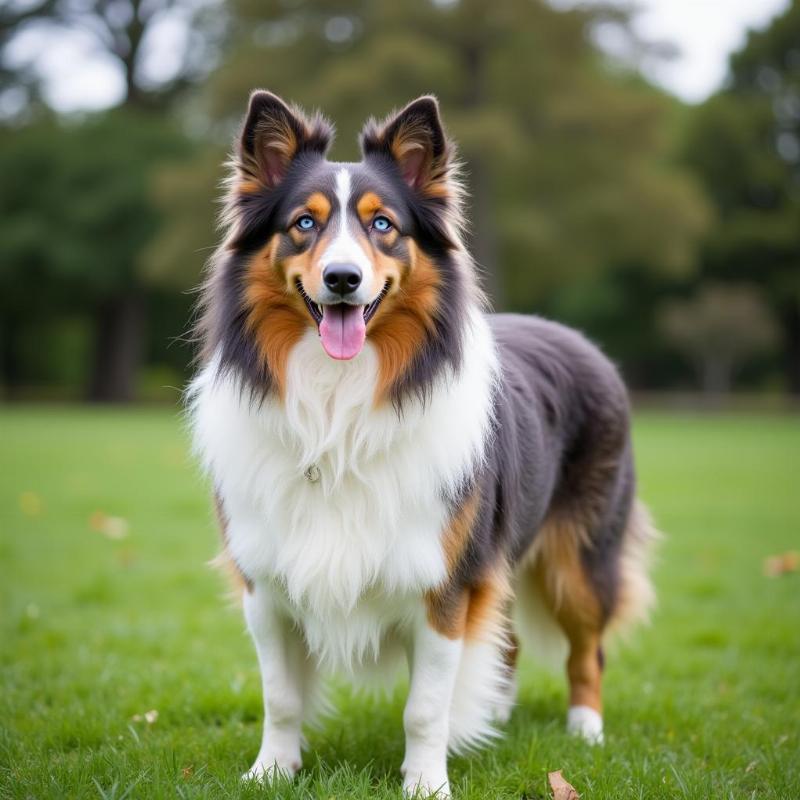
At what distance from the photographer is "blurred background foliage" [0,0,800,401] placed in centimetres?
2950

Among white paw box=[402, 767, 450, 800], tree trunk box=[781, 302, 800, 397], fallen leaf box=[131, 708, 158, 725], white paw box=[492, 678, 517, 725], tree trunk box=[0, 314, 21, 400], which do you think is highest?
white paw box=[402, 767, 450, 800]

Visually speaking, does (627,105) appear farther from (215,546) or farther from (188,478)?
(215,546)

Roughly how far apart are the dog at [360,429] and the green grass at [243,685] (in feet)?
1.07

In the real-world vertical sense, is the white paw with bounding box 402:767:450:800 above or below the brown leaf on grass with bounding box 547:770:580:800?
below

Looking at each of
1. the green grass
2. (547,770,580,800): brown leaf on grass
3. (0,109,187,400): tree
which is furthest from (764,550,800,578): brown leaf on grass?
(0,109,187,400): tree

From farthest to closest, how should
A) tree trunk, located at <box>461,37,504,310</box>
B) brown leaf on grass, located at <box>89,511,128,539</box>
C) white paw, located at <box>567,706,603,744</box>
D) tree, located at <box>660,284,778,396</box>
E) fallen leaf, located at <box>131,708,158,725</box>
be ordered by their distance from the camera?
tree, located at <box>660,284,778,396</box> < tree trunk, located at <box>461,37,504,310</box> < brown leaf on grass, located at <box>89,511,128,539</box> < white paw, located at <box>567,706,603,744</box> < fallen leaf, located at <box>131,708,158,725</box>

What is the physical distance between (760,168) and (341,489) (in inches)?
1652

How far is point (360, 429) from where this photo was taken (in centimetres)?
379

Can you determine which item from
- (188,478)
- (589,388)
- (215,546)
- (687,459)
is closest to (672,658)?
(589,388)

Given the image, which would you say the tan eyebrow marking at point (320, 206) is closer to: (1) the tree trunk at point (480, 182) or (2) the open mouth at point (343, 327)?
(2) the open mouth at point (343, 327)

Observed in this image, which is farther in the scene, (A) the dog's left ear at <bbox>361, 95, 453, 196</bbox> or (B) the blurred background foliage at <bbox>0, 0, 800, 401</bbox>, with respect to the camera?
(B) the blurred background foliage at <bbox>0, 0, 800, 401</bbox>

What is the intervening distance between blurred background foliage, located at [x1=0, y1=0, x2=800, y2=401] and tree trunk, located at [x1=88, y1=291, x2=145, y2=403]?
9 cm

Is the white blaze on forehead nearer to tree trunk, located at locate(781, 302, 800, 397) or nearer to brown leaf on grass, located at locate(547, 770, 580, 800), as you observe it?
brown leaf on grass, located at locate(547, 770, 580, 800)

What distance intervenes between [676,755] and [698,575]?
192 inches
